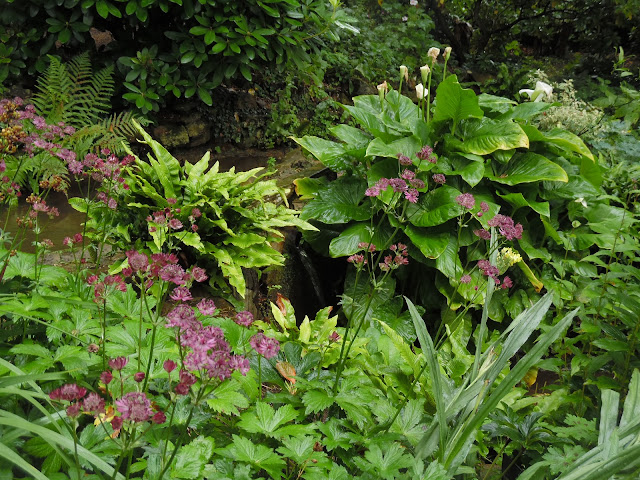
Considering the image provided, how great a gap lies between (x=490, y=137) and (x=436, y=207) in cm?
55

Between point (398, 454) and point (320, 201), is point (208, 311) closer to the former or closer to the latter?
point (398, 454)

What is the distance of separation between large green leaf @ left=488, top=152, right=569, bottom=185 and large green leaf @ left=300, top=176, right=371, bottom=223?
32.7 inches

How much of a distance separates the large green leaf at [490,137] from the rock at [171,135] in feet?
7.84

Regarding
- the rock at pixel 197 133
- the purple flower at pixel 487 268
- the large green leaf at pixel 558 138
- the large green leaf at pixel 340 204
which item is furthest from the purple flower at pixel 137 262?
the rock at pixel 197 133

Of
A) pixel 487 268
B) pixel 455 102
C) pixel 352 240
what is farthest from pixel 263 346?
pixel 455 102

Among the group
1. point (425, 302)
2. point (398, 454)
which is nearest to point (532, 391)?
point (425, 302)

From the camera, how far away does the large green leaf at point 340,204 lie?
10.3 ft

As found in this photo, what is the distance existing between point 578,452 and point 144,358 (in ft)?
3.78

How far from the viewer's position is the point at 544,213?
3.09 meters

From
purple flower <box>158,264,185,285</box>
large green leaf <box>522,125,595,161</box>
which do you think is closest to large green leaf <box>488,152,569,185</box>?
large green leaf <box>522,125,595,161</box>

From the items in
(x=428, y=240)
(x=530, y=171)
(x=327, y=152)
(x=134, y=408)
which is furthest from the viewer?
(x=327, y=152)

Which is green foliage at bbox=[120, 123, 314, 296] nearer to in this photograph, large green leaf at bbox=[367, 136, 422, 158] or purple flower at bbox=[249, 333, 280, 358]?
large green leaf at bbox=[367, 136, 422, 158]

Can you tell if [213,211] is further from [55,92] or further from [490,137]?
[490,137]

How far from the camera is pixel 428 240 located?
2977 mm
